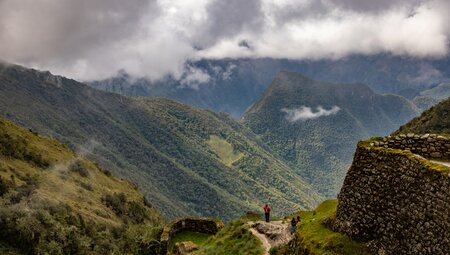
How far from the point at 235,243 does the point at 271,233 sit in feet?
9.61

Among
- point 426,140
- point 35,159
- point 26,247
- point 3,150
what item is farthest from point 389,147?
point 35,159

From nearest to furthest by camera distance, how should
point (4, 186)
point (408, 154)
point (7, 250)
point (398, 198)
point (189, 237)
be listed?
point (398, 198) → point (408, 154) → point (189, 237) → point (7, 250) → point (4, 186)

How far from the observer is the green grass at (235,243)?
30.5m

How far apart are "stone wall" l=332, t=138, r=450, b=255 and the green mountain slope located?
106972 mm

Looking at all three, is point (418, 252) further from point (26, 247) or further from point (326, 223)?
point (26, 247)

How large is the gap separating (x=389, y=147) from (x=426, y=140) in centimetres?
163

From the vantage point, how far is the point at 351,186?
61.5 feet

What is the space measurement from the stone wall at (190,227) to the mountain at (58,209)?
11.6ft

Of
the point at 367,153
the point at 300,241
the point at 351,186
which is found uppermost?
the point at 367,153

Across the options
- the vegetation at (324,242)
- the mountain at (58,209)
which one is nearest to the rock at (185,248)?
the mountain at (58,209)

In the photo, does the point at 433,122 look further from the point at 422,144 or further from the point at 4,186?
the point at 422,144

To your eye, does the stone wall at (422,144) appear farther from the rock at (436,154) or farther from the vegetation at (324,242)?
the vegetation at (324,242)

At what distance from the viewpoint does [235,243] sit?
33656 mm

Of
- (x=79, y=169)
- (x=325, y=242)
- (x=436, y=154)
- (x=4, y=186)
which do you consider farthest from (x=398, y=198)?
(x=79, y=169)
